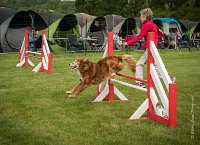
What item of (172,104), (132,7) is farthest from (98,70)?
(132,7)

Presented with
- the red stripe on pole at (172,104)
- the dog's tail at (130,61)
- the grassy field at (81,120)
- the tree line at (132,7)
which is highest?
the tree line at (132,7)

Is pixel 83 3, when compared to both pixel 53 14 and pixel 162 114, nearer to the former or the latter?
pixel 53 14

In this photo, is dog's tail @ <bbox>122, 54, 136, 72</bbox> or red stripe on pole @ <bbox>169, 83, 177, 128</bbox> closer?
red stripe on pole @ <bbox>169, 83, 177, 128</bbox>

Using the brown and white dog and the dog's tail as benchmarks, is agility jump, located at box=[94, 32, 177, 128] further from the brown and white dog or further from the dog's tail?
the dog's tail

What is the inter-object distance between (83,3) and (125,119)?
6033 cm

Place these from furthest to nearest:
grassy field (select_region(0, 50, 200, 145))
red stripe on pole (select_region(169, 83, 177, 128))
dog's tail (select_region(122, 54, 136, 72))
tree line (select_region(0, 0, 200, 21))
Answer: tree line (select_region(0, 0, 200, 21)), dog's tail (select_region(122, 54, 136, 72)), red stripe on pole (select_region(169, 83, 177, 128)), grassy field (select_region(0, 50, 200, 145))

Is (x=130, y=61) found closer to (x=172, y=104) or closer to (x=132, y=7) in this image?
(x=172, y=104)

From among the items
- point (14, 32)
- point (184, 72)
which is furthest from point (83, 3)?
point (184, 72)

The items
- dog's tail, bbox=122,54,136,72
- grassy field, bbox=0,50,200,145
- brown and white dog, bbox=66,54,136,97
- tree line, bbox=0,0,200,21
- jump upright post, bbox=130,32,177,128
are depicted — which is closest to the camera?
grassy field, bbox=0,50,200,145

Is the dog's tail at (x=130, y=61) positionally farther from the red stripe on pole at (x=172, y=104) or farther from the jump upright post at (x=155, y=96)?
the red stripe on pole at (x=172, y=104)

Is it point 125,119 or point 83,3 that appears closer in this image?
point 125,119

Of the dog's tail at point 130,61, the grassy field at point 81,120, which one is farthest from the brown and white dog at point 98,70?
the grassy field at point 81,120

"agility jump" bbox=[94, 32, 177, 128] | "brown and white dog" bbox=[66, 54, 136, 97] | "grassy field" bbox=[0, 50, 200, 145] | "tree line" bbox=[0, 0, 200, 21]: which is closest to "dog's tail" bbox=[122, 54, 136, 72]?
"brown and white dog" bbox=[66, 54, 136, 97]

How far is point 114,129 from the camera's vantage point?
209 inches
